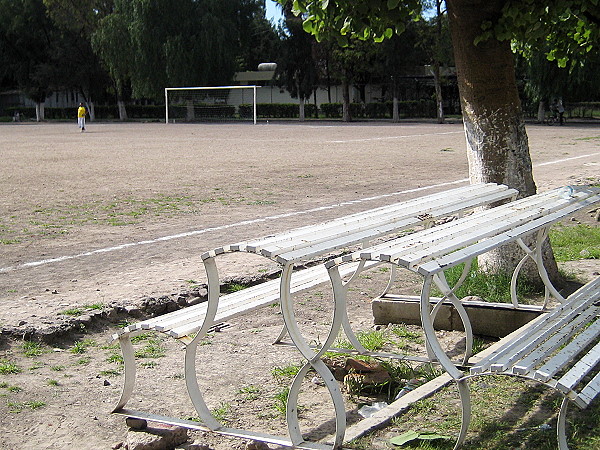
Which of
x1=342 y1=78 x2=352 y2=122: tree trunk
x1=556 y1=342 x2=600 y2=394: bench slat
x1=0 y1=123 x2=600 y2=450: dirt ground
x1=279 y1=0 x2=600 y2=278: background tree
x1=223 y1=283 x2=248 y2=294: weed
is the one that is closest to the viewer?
x1=556 y1=342 x2=600 y2=394: bench slat

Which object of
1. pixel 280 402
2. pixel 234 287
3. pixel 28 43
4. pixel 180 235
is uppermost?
pixel 28 43

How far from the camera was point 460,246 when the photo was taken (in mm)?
3955

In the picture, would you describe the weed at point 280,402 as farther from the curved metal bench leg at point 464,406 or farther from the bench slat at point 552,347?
the bench slat at point 552,347

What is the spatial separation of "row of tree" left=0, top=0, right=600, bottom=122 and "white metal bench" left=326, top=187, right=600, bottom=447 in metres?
38.4

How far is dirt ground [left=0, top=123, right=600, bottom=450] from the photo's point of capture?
446cm

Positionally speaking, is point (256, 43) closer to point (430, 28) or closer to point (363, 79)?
point (363, 79)

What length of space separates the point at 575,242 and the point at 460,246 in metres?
5.22

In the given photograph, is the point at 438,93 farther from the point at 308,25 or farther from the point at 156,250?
the point at 308,25

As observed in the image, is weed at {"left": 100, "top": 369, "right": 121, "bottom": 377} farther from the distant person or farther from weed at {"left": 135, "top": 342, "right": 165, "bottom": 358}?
the distant person

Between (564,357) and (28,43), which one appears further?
(28,43)

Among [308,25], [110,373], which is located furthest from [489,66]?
[110,373]

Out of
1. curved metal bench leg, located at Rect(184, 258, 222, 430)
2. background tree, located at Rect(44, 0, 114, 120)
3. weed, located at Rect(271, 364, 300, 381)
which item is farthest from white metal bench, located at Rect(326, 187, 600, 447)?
background tree, located at Rect(44, 0, 114, 120)

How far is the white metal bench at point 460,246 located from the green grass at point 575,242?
2033 millimetres

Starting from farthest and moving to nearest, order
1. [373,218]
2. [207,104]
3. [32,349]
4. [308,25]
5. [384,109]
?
[384,109] < [207,104] < [308,25] < [32,349] < [373,218]
